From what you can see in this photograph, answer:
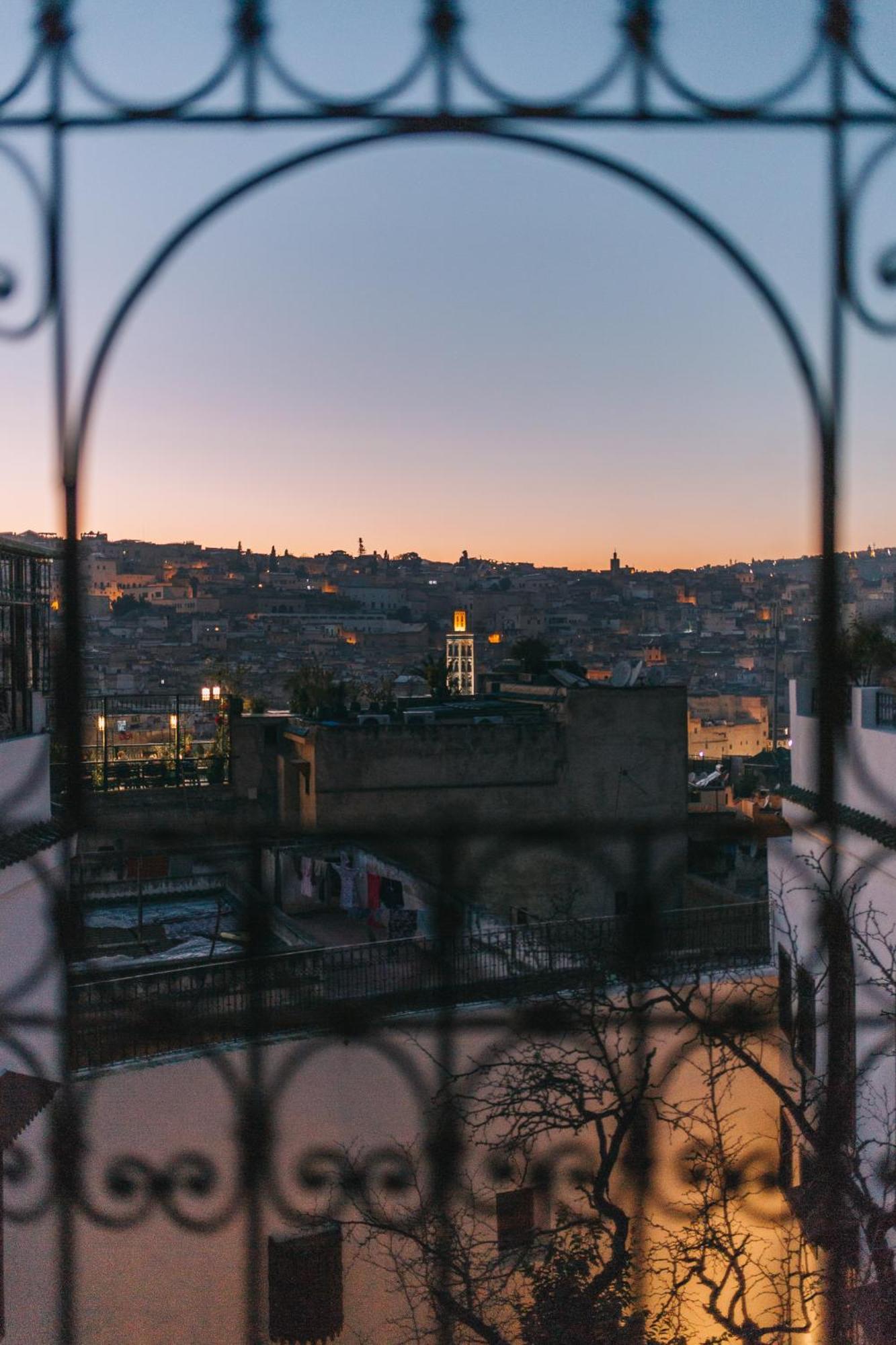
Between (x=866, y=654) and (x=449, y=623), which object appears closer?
(x=866, y=654)

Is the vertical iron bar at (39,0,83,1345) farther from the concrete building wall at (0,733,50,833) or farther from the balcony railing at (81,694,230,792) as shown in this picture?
the concrete building wall at (0,733,50,833)

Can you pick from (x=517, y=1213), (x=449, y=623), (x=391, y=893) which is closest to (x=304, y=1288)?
(x=517, y=1213)

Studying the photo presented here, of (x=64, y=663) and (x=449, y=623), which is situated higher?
(x=449, y=623)

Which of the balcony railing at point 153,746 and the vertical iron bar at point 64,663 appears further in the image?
the balcony railing at point 153,746

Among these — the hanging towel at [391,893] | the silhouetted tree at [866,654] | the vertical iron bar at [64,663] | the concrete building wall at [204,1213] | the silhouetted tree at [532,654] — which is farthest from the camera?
the silhouetted tree at [532,654]

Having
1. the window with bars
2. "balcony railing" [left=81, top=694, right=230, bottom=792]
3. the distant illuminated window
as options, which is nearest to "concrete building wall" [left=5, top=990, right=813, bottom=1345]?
the window with bars

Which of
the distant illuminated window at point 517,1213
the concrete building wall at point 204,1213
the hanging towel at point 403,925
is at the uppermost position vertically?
the distant illuminated window at point 517,1213

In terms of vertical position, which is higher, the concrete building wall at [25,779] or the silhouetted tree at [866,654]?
the silhouetted tree at [866,654]

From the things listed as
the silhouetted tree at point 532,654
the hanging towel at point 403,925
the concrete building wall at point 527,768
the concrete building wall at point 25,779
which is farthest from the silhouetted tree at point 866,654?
the silhouetted tree at point 532,654

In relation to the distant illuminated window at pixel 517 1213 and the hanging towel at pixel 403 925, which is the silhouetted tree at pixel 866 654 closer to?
the distant illuminated window at pixel 517 1213

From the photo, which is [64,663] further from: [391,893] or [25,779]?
[391,893]

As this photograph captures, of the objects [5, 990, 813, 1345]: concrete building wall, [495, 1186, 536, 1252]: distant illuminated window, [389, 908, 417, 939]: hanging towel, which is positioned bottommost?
[5, 990, 813, 1345]: concrete building wall

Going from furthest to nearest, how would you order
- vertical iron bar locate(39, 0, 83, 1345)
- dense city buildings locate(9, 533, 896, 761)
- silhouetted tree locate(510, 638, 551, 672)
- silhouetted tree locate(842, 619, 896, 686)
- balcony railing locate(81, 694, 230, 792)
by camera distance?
1. silhouetted tree locate(510, 638, 551, 672)
2. balcony railing locate(81, 694, 230, 792)
3. dense city buildings locate(9, 533, 896, 761)
4. silhouetted tree locate(842, 619, 896, 686)
5. vertical iron bar locate(39, 0, 83, 1345)

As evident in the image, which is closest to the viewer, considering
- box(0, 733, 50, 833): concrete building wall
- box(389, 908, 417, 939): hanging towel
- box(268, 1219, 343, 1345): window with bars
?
box(0, 733, 50, 833): concrete building wall
